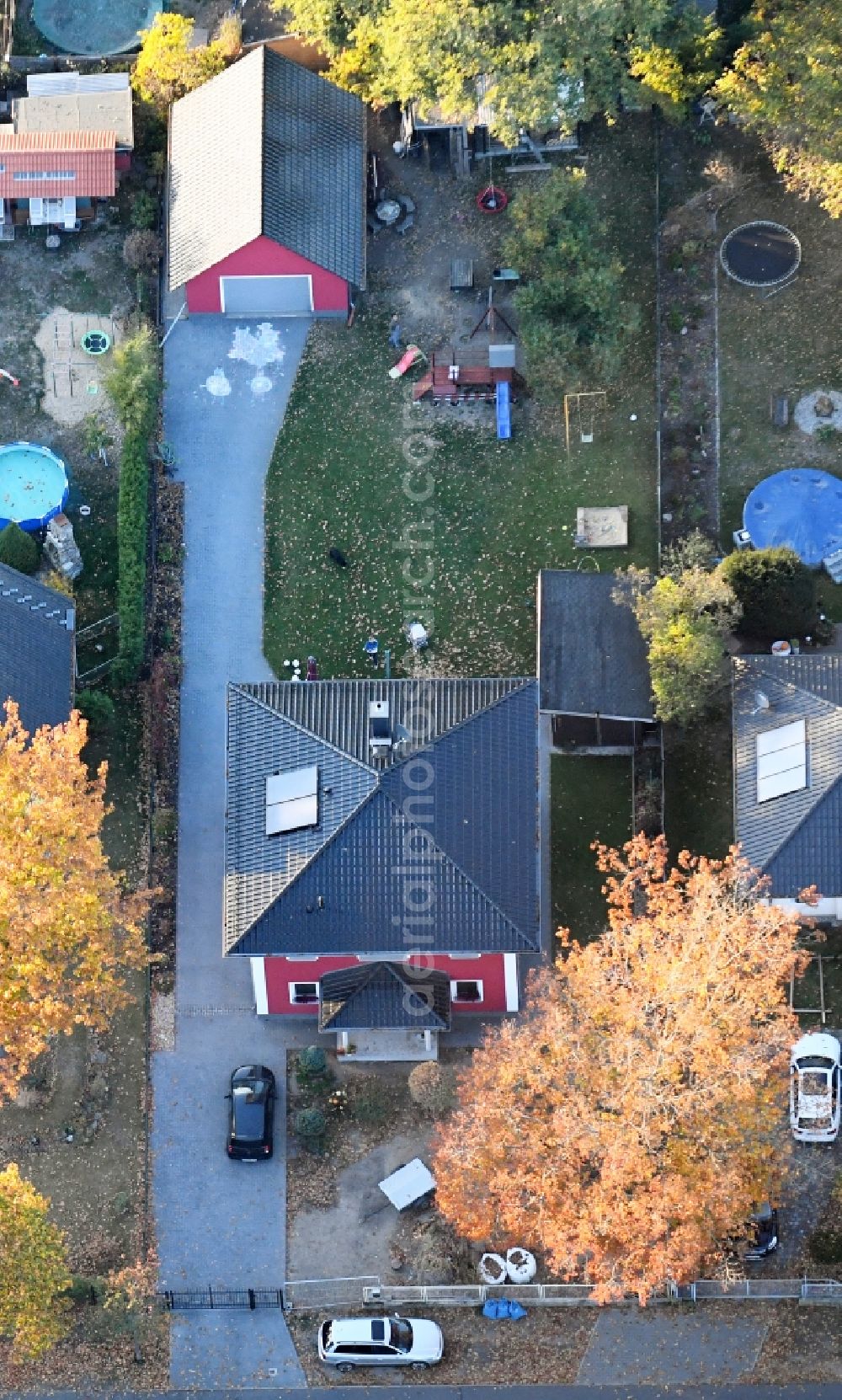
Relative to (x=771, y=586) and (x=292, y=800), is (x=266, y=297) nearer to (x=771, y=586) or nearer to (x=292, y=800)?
(x=292, y=800)

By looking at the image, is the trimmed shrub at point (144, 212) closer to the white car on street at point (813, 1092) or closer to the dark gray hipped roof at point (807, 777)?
the dark gray hipped roof at point (807, 777)

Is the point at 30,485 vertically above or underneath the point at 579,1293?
above

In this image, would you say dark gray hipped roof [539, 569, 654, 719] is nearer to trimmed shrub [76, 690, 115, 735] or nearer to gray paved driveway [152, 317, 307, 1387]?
gray paved driveway [152, 317, 307, 1387]

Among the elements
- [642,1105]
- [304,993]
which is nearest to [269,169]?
[304,993]

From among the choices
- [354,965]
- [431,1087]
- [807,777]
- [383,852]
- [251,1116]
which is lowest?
[251,1116]

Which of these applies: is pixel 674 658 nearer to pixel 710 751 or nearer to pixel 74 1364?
pixel 710 751

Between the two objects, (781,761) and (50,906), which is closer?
(50,906)
